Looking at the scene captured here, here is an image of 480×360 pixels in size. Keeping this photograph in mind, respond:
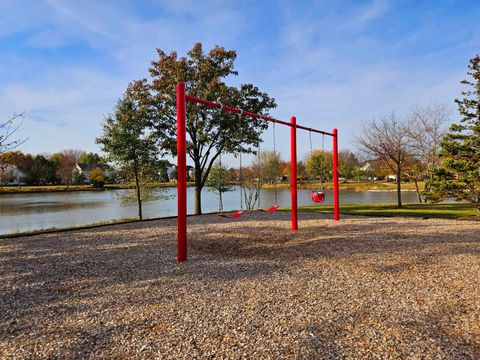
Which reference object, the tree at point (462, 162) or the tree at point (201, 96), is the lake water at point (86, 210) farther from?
the tree at point (462, 162)

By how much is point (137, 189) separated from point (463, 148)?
11959mm

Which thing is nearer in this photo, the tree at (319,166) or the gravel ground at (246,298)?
the gravel ground at (246,298)

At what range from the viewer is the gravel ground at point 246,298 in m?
2.78

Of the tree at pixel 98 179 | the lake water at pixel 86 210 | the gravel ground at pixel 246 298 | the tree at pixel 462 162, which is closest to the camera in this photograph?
the gravel ground at pixel 246 298

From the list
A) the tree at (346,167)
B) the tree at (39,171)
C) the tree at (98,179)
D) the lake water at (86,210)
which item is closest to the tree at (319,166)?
the lake water at (86,210)

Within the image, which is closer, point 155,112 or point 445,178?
point 445,178

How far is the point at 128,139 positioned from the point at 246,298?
10.6m

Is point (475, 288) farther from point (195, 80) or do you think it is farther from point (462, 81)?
point (195, 80)

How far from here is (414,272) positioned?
16.0 ft

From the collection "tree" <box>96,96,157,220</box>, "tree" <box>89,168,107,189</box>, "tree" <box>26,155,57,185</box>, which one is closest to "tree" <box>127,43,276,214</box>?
"tree" <box>96,96,157,220</box>

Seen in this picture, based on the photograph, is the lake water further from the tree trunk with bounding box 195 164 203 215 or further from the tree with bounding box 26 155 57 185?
the tree with bounding box 26 155 57 185

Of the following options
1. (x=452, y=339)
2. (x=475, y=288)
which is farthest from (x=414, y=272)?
(x=452, y=339)

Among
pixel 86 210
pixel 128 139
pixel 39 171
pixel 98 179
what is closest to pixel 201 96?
pixel 128 139

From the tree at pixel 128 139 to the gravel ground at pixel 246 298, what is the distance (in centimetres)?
634
